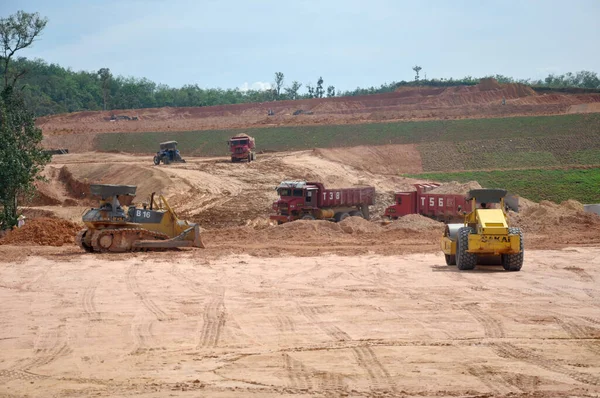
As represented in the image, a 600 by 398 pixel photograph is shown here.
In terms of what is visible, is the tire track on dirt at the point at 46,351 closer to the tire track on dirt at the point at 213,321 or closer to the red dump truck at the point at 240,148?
the tire track on dirt at the point at 213,321

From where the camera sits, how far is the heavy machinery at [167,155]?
2188 inches

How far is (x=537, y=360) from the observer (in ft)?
35.3

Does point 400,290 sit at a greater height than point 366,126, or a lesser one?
lesser

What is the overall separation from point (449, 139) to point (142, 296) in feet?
178

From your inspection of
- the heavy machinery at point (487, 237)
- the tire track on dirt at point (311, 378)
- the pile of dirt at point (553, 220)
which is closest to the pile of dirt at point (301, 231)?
the pile of dirt at point (553, 220)

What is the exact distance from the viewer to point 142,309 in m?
15.0

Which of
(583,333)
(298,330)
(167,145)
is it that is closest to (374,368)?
(298,330)

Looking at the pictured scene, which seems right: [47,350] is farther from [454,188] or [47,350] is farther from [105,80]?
[105,80]

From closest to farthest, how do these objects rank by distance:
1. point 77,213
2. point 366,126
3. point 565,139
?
point 77,213
point 565,139
point 366,126

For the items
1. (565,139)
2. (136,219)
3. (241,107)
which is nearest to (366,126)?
(565,139)

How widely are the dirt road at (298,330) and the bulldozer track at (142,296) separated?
4cm

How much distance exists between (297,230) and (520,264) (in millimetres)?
11698

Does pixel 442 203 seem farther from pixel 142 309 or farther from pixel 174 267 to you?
pixel 142 309

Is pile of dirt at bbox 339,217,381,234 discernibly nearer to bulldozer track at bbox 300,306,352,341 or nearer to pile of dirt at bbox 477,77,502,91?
bulldozer track at bbox 300,306,352,341
